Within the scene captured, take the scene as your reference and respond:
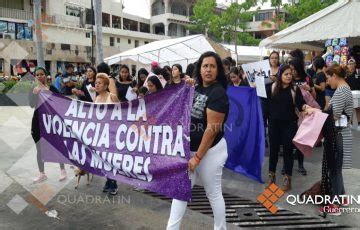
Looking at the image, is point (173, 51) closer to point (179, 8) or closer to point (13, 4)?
point (13, 4)

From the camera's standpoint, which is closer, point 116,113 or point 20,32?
point 116,113

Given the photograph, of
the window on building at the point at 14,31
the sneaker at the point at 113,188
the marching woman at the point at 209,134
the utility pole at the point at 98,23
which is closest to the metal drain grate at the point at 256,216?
the sneaker at the point at 113,188

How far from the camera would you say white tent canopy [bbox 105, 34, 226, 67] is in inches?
602

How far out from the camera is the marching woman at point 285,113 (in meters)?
5.14

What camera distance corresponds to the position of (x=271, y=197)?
5.00 meters

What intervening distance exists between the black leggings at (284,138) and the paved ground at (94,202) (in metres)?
0.40

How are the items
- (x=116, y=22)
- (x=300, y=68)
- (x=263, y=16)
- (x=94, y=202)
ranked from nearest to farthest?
(x=94, y=202) < (x=300, y=68) < (x=116, y=22) < (x=263, y=16)

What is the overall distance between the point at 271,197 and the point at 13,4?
3485cm

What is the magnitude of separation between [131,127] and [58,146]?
1289mm

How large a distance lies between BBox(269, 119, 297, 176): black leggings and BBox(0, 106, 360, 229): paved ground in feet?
1.33

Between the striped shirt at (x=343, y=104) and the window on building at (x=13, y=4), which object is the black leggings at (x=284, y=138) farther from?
the window on building at (x=13, y=4)

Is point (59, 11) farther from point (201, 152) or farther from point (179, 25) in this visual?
point (201, 152)

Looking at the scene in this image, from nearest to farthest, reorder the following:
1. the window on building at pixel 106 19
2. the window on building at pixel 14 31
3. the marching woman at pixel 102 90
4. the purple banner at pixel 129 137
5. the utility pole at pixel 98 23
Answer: the purple banner at pixel 129 137, the marching woman at pixel 102 90, the utility pole at pixel 98 23, the window on building at pixel 14 31, the window on building at pixel 106 19

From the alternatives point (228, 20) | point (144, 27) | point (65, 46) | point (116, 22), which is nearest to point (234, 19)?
point (228, 20)
